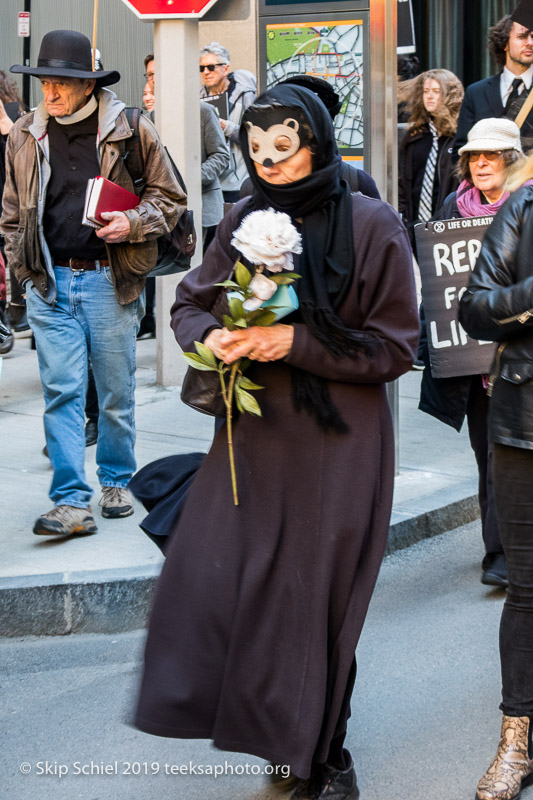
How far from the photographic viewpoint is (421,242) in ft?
18.2

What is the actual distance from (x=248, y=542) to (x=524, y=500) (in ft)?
2.71

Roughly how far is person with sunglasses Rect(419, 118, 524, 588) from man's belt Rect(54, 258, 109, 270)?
1.52 meters

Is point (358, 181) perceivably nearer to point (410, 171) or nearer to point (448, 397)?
point (448, 397)

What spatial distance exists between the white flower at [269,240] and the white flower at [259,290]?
5 centimetres

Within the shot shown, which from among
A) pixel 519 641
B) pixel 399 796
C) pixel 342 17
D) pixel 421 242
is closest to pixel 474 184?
pixel 421 242

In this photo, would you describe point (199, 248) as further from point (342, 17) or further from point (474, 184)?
point (474, 184)

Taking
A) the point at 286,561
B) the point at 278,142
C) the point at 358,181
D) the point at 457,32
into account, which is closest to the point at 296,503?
the point at 286,561

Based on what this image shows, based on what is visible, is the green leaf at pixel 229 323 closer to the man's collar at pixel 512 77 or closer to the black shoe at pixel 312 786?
the black shoe at pixel 312 786

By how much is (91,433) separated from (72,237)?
1900 mm

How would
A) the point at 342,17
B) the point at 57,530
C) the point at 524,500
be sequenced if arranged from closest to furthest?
the point at 524,500 < the point at 57,530 < the point at 342,17

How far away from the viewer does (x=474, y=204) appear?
5.50 m

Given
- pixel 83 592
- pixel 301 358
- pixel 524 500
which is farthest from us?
pixel 83 592

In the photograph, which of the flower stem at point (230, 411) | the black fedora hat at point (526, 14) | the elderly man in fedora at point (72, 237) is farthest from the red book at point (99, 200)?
the flower stem at point (230, 411)

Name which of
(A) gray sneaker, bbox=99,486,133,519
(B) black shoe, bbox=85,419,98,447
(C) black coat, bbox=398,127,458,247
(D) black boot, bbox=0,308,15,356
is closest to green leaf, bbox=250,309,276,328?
(D) black boot, bbox=0,308,15,356
